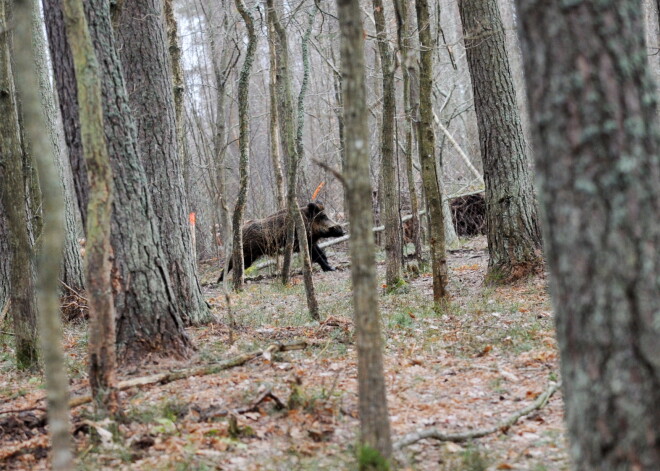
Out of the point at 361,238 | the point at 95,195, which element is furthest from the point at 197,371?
the point at 361,238

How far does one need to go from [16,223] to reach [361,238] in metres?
4.90

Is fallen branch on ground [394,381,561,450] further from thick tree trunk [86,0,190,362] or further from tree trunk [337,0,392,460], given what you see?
thick tree trunk [86,0,190,362]

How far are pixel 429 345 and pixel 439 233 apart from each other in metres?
2.05

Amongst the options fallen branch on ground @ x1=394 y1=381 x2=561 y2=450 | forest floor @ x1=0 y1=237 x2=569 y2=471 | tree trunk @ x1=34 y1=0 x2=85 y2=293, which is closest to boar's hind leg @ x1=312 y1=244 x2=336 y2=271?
tree trunk @ x1=34 y1=0 x2=85 y2=293

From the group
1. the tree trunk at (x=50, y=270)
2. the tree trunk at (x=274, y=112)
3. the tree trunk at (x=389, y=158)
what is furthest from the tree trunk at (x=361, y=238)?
the tree trunk at (x=274, y=112)

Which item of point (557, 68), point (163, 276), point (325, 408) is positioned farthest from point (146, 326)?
point (557, 68)

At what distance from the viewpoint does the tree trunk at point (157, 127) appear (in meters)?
8.96

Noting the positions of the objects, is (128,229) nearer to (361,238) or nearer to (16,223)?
(16,223)

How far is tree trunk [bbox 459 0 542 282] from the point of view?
1043 centimetres

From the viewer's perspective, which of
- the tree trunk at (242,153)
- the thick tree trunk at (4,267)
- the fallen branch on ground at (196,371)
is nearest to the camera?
the fallen branch on ground at (196,371)

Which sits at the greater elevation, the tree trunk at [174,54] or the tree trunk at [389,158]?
the tree trunk at [174,54]

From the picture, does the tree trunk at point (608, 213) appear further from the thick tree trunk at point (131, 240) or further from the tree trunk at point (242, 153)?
the tree trunk at point (242, 153)

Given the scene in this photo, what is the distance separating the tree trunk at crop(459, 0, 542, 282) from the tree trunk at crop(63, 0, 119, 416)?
7014mm

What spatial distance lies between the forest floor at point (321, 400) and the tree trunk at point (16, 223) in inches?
16.6
